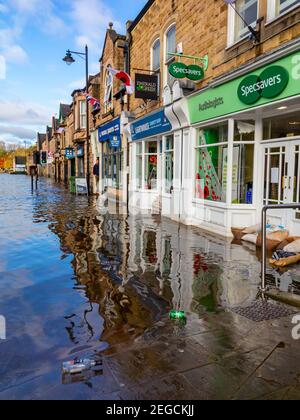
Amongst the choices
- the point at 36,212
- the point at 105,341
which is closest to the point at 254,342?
the point at 105,341

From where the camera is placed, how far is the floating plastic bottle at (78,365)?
117 inches

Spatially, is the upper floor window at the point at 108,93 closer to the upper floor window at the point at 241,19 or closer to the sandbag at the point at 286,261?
the upper floor window at the point at 241,19

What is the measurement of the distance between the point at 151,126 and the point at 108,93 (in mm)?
8427

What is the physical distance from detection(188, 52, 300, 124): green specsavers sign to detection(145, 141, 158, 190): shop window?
189 inches

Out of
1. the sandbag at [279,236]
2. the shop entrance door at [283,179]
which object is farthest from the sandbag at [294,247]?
the shop entrance door at [283,179]

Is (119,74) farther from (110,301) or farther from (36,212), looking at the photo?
(110,301)

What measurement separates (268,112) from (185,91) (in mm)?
3359

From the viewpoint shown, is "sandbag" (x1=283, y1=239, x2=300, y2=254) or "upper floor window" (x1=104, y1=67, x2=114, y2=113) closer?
"sandbag" (x1=283, y1=239, x2=300, y2=254)

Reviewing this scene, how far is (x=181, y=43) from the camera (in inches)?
455

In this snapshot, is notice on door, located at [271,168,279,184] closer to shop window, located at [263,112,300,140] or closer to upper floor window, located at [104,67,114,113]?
shop window, located at [263,112,300,140]

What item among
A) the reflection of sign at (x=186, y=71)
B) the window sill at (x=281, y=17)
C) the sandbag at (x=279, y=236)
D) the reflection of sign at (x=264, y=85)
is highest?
the window sill at (x=281, y=17)

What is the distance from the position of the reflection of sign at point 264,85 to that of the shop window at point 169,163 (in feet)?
16.4

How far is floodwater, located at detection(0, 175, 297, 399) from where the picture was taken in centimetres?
333

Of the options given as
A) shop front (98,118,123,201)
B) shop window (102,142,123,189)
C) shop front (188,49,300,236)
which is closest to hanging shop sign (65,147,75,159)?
shop front (98,118,123,201)
